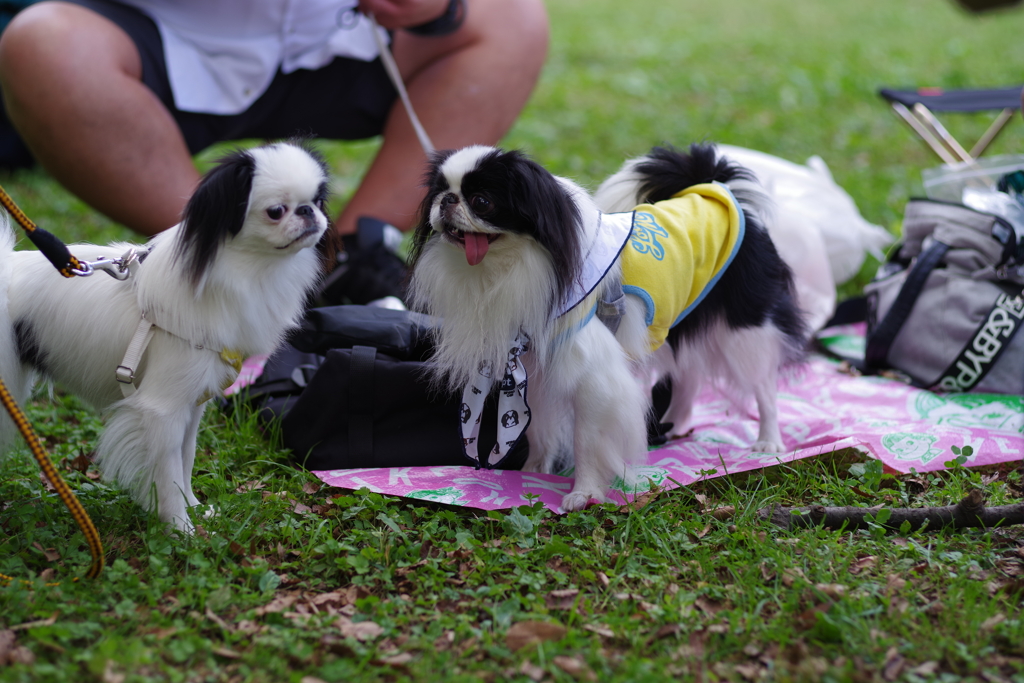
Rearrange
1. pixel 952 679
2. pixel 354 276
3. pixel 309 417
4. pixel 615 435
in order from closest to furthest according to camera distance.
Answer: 1. pixel 952 679
2. pixel 615 435
3. pixel 309 417
4. pixel 354 276

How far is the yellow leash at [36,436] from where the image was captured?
1684 mm

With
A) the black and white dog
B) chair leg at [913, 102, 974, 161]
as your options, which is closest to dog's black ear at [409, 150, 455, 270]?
the black and white dog

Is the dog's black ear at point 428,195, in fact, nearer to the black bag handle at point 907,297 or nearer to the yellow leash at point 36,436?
the yellow leash at point 36,436

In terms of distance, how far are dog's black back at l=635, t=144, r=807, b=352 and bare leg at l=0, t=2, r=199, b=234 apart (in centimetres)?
170

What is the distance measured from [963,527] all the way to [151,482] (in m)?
2.01

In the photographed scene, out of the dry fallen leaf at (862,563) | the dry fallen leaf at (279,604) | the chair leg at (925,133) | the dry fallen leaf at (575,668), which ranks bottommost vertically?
the dry fallen leaf at (279,604)

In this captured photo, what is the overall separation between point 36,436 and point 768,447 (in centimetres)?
201

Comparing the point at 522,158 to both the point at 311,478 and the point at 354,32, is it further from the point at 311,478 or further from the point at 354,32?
the point at 354,32

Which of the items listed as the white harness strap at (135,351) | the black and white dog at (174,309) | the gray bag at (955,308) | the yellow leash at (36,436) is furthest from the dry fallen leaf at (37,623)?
the gray bag at (955,308)

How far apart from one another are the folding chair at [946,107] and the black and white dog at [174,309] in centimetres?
290

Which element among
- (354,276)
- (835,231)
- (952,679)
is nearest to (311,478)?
(354,276)

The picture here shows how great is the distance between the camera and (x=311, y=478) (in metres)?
2.31

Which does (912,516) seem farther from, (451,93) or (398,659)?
(451,93)

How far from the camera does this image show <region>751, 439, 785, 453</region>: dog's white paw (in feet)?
8.32
